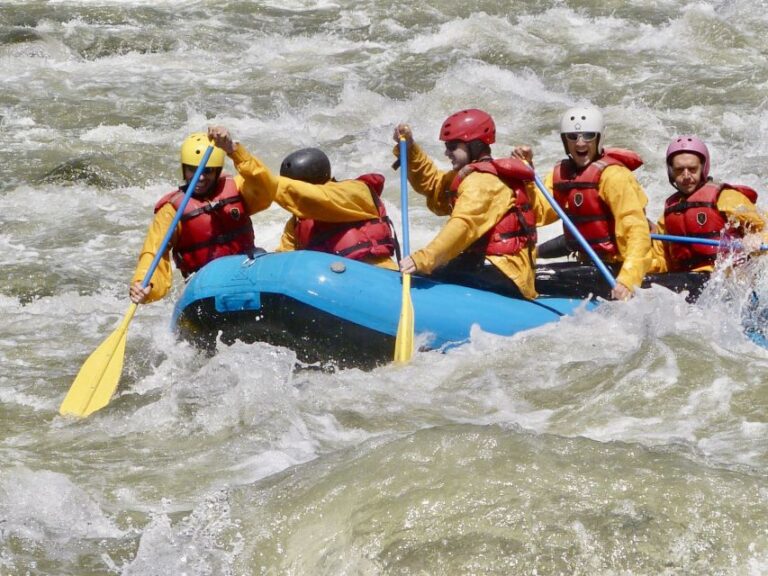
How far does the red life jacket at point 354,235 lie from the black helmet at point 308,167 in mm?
197

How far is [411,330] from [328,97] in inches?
259

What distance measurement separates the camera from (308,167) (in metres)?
5.77

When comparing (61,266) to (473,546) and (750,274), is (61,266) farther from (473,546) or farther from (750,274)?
(473,546)

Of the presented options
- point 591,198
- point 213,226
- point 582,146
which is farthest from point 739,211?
point 213,226

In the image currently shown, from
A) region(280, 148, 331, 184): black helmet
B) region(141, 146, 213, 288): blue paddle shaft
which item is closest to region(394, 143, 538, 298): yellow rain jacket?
region(280, 148, 331, 184): black helmet

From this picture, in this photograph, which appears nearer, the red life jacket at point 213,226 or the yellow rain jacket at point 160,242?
the yellow rain jacket at point 160,242

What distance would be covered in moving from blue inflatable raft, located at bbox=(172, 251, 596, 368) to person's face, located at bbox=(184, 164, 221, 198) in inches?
19.3

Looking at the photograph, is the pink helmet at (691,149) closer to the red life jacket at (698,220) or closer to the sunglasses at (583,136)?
the red life jacket at (698,220)

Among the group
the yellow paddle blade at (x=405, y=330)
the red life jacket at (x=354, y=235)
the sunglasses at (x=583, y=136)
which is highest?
the sunglasses at (x=583, y=136)

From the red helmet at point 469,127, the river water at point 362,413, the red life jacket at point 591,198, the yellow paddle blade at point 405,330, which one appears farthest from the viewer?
the red life jacket at point 591,198

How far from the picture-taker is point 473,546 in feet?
11.4

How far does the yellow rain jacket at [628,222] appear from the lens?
5.73 meters

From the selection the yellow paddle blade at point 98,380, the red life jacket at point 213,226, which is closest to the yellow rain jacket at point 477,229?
the red life jacket at point 213,226

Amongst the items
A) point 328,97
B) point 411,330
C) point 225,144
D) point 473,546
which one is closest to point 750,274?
point 411,330
